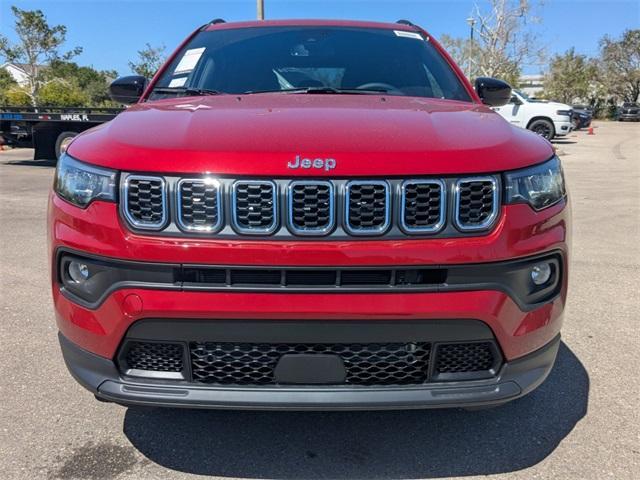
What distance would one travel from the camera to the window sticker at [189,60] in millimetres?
3398

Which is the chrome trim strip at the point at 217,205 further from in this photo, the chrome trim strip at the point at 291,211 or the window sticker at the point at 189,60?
the window sticker at the point at 189,60

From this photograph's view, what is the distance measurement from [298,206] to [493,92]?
2.12 meters

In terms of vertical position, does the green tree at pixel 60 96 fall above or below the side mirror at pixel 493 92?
below

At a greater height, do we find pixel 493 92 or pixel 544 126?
pixel 493 92

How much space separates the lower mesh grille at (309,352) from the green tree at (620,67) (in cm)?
6436

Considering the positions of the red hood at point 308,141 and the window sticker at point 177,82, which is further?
the window sticker at point 177,82

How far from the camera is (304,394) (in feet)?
6.42

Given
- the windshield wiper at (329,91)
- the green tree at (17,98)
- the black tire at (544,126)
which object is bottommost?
the green tree at (17,98)

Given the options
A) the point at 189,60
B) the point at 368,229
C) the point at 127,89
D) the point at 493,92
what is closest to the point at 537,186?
the point at 368,229

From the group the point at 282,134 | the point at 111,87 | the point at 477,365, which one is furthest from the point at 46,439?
the point at 111,87

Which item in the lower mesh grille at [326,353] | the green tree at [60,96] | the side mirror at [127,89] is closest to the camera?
the lower mesh grille at [326,353]

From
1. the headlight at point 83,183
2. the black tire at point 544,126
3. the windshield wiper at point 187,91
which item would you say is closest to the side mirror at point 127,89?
the windshield wiper at point 187,91

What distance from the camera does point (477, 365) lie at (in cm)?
204

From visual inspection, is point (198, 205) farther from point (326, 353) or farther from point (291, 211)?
point (326, 353)
